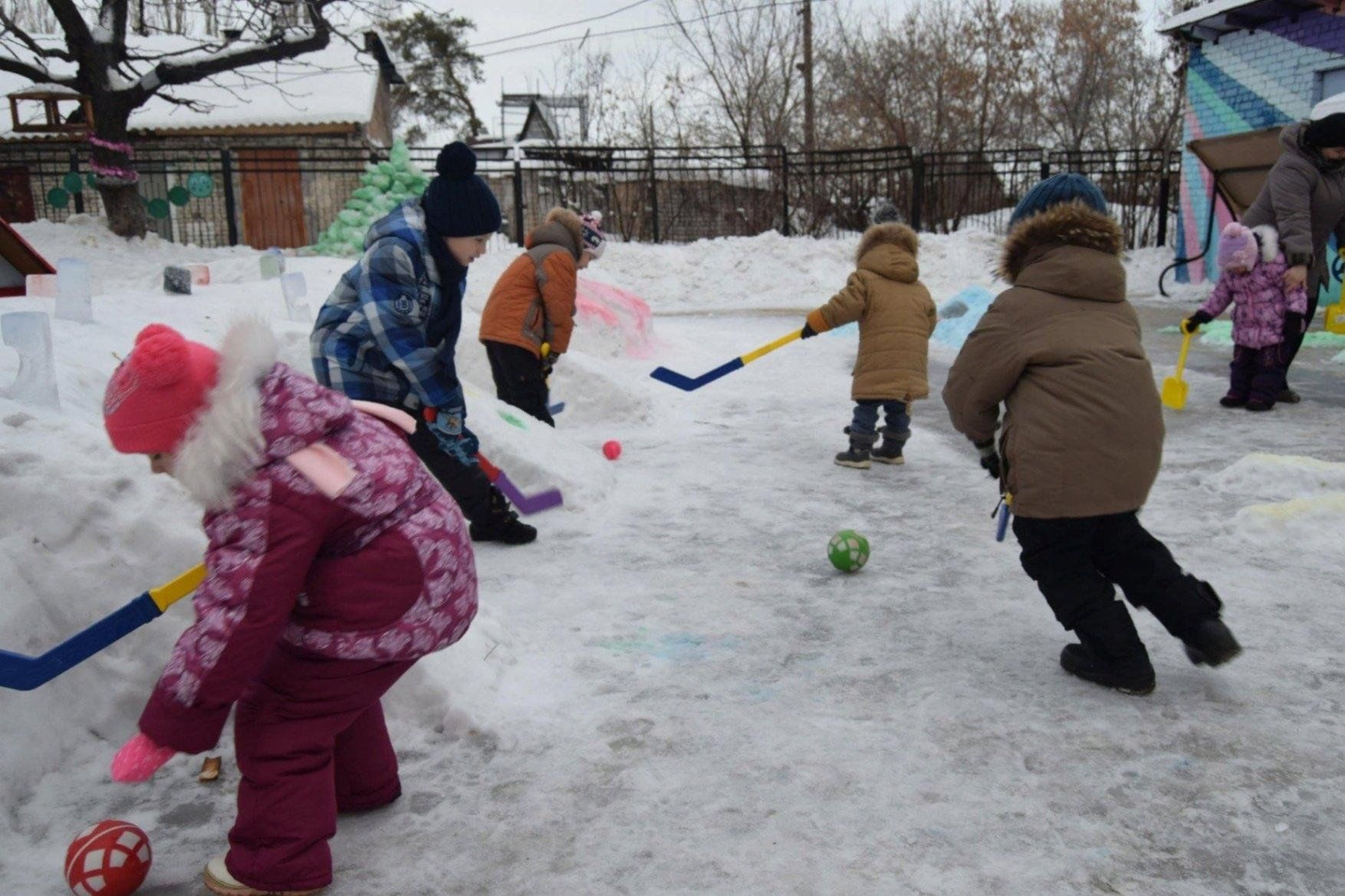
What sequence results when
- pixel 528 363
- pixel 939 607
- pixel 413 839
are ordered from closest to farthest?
pixel 413 839
pixel 939 607
pixel 528 363

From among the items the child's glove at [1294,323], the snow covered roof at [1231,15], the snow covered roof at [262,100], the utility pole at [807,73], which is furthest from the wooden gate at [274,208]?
the child's glove at [1294,323]

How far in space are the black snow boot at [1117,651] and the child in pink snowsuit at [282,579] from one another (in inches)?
68.1

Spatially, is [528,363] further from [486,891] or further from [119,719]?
[486,891]

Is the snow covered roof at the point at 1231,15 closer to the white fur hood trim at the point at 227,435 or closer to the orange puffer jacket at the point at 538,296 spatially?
the orange puffer jacket at the point at 538,296

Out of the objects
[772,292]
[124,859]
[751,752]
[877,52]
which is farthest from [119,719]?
[877,52]

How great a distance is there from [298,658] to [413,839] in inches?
20.4

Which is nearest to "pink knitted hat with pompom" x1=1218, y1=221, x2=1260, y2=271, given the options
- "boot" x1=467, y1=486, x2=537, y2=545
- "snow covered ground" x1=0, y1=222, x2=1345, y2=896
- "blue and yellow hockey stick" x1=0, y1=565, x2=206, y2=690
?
"snow covered ground" x1=0, y1=222, x2=1345, y2=896

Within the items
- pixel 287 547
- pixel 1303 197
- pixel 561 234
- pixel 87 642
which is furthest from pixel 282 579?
pixel 1303 197

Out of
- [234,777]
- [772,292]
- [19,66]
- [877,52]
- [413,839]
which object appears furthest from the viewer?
[877,52]

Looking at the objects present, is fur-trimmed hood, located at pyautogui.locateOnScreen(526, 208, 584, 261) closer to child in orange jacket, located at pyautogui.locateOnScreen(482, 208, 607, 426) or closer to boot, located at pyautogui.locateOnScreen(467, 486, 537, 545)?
child in orange jacket, located at pyautogui.locateOnScreen(482, 208, 607, 426)

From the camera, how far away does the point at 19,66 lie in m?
15.2

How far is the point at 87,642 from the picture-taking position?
2.30 metres

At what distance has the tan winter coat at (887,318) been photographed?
5.81 metres

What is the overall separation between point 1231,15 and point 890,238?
34.8 ft
